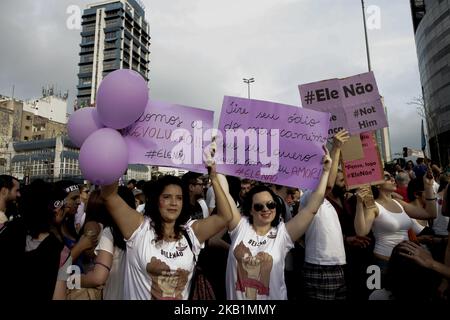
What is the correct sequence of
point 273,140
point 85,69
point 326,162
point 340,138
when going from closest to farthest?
point 326,162 < point 273,140 < point 340,138 < point 85,69

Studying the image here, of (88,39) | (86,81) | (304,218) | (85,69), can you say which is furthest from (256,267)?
(88,39)

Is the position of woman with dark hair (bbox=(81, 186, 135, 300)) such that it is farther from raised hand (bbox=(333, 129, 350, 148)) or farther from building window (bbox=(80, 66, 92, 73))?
building window (bbox=(80, 66, 92, 73))

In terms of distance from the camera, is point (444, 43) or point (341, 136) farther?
point (444, 43)

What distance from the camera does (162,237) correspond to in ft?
7.74

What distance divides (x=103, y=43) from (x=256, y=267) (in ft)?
327

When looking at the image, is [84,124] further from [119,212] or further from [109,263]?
[109,263]

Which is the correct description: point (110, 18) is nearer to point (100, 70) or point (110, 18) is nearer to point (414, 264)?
point (100, 70)

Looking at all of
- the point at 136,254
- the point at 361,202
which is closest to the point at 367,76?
the point at 361,202

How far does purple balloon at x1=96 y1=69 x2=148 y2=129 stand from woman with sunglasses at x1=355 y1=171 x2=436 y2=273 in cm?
231

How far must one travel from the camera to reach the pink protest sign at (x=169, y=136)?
279cm

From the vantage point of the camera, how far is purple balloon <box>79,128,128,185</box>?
2.25 m
